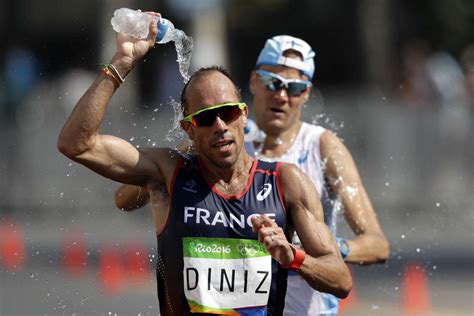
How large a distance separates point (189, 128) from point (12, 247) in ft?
32.3

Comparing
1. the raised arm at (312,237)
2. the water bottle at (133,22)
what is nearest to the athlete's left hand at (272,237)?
the raised arm at (312,237)

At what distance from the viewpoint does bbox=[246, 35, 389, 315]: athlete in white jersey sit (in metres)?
7.73

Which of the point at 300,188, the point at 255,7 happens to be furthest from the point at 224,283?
the point at 255,7

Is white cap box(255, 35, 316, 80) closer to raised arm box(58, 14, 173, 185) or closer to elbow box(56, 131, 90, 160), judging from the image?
raised arm box(58, 14, 173, 185)

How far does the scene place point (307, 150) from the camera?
793 cm

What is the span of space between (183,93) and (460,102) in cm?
1340

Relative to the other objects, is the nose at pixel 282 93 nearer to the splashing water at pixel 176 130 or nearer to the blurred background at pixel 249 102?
the blurred background at pixel 249 102

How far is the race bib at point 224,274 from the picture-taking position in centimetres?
602

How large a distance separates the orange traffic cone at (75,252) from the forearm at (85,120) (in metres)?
7.30

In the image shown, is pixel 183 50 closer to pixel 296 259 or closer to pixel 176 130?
pixel 176 130

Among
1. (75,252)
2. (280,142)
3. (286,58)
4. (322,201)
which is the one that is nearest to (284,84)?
(286,58)

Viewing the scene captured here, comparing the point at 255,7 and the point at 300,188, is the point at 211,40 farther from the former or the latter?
the point at 300,188

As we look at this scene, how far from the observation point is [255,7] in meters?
30.7

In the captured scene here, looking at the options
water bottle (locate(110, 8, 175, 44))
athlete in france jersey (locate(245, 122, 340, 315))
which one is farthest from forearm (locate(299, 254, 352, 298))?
athlete in france jersey (locate(245, 122, 340, 315))
